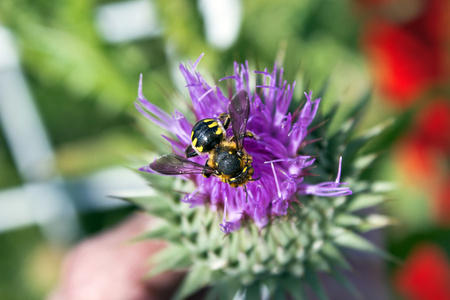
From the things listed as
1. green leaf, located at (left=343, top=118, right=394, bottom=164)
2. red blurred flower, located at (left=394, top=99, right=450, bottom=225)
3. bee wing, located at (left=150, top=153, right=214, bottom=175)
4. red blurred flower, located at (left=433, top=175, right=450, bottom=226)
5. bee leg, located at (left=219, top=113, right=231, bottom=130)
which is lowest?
red blurred flower, located at (left=433, top=175, right=450, bottom=226)

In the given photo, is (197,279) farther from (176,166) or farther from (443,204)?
(443,204)

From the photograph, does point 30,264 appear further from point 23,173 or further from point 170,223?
point 170,223

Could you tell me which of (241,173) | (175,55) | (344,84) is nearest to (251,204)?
(241,173)

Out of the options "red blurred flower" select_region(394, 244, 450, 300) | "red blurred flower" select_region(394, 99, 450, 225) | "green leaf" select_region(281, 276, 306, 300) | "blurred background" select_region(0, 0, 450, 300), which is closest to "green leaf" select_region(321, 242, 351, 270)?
"green leaf" select_region(281, 276, 306, 300)

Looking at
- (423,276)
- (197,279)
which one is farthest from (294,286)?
(423,276)

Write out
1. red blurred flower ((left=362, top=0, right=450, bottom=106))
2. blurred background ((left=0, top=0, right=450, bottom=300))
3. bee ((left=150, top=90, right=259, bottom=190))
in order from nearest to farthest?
bee ((left=150, top=90, right=259, bottom=190)) → blurred background ((left=0, top=0, right=450, bottom=300)) → red blurred flower ((left=362, top=0, right=450, bottom=106))

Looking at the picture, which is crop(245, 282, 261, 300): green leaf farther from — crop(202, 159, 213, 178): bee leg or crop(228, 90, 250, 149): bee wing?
crop(228, 90, 250, 149): bee wing

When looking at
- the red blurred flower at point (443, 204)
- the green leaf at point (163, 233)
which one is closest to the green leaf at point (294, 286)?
the green leaf at point (163, 233)
